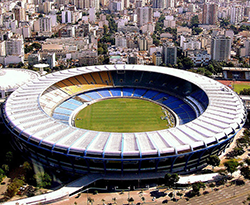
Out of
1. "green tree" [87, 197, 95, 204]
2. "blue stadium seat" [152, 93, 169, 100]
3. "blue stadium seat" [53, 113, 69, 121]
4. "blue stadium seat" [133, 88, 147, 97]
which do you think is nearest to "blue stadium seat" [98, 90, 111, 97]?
"blue stadium seat" [133, 88, 147, 97]

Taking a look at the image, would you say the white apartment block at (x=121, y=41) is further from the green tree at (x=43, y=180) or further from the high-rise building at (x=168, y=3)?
the high-rise building at (x=168, y=3)

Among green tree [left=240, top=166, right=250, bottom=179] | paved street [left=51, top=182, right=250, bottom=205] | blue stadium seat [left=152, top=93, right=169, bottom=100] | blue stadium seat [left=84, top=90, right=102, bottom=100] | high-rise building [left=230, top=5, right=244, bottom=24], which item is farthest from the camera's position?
high-rise building [left=230, top=5, right=244, bottom=24]

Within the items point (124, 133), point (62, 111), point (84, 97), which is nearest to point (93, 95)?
point (84, 97)

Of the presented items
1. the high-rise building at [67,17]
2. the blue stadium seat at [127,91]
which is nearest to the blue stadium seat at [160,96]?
the blue stadium seat at [127,91]

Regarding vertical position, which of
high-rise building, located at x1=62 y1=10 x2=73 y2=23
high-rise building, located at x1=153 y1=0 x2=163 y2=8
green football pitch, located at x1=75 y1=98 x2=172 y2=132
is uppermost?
high-rise building, located at x1=153 y1=0 x2=163 y2=8

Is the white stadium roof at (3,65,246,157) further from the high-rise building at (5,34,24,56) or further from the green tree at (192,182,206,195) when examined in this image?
the high-rise building at (5,34,24,56)

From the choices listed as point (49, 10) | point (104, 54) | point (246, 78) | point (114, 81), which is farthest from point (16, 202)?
point (49, 10)
